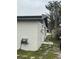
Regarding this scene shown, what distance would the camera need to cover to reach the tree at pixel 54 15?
1375mm

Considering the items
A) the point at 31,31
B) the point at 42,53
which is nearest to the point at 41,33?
the point at 31,31

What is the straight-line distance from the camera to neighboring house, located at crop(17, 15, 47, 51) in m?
1.46

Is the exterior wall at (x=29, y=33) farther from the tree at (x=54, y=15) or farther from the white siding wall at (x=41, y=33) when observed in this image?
the tree at (x=54, y=15)

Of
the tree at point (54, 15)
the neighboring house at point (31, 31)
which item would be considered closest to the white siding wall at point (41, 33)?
the neighboring house at point (31, 31)

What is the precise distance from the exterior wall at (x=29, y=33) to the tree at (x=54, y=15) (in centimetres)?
23

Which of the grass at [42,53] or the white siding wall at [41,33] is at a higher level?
the white siding wall at [41,33]

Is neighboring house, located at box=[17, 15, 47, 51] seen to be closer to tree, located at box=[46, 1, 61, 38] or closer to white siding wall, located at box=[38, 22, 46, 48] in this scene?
white siding wall, located at box=[38, 22, 46, 48]

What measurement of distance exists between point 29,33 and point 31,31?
0.04 m

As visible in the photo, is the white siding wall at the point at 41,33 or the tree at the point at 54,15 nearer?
the tree at the point at 54,15

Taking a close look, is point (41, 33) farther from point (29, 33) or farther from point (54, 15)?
point (54, 15)

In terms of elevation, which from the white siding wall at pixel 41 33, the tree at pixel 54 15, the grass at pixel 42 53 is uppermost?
the tree at pixel 54 15
